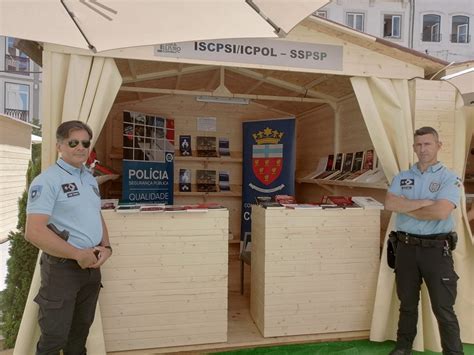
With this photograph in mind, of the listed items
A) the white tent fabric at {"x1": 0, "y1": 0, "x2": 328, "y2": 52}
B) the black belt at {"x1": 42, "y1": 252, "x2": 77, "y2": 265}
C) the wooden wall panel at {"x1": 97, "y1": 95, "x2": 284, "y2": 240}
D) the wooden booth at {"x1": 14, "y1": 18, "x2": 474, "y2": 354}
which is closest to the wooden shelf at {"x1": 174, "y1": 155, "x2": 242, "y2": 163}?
the wooden wall panel at {"x1": 97, "y1": 95, "x2": 284, "y2": 240}

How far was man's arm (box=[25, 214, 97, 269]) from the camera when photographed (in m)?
2.14

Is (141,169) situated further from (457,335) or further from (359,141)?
(457,335)

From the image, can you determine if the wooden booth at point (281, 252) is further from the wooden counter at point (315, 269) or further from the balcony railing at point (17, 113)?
the balcony railing at point (17, 113)

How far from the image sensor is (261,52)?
3.41 meters

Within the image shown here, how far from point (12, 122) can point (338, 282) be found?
8.81 metres

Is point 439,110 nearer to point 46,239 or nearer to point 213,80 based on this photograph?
point 213,80

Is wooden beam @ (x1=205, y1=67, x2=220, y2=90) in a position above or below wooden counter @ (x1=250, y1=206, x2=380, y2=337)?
above

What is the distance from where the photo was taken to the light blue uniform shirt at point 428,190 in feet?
9.62

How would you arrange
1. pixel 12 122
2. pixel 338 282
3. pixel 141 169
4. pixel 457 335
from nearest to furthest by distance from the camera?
pixel 457 335
pixel 338 282
pixel 141 169
pixel 12 122

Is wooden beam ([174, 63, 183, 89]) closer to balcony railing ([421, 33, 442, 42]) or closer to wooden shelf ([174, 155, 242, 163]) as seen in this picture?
wooden shelf ([174, 155, 242, 163])

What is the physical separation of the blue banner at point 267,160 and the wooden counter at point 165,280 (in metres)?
2.94

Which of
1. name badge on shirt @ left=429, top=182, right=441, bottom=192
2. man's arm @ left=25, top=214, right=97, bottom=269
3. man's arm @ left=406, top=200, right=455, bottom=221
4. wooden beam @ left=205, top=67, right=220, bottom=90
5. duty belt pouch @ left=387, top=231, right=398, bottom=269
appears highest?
wooden beam @ left=205, top=67, right=220, bottom=90

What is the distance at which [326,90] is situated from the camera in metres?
5.33

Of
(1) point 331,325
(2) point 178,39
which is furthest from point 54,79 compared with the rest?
(1) point 331,325
